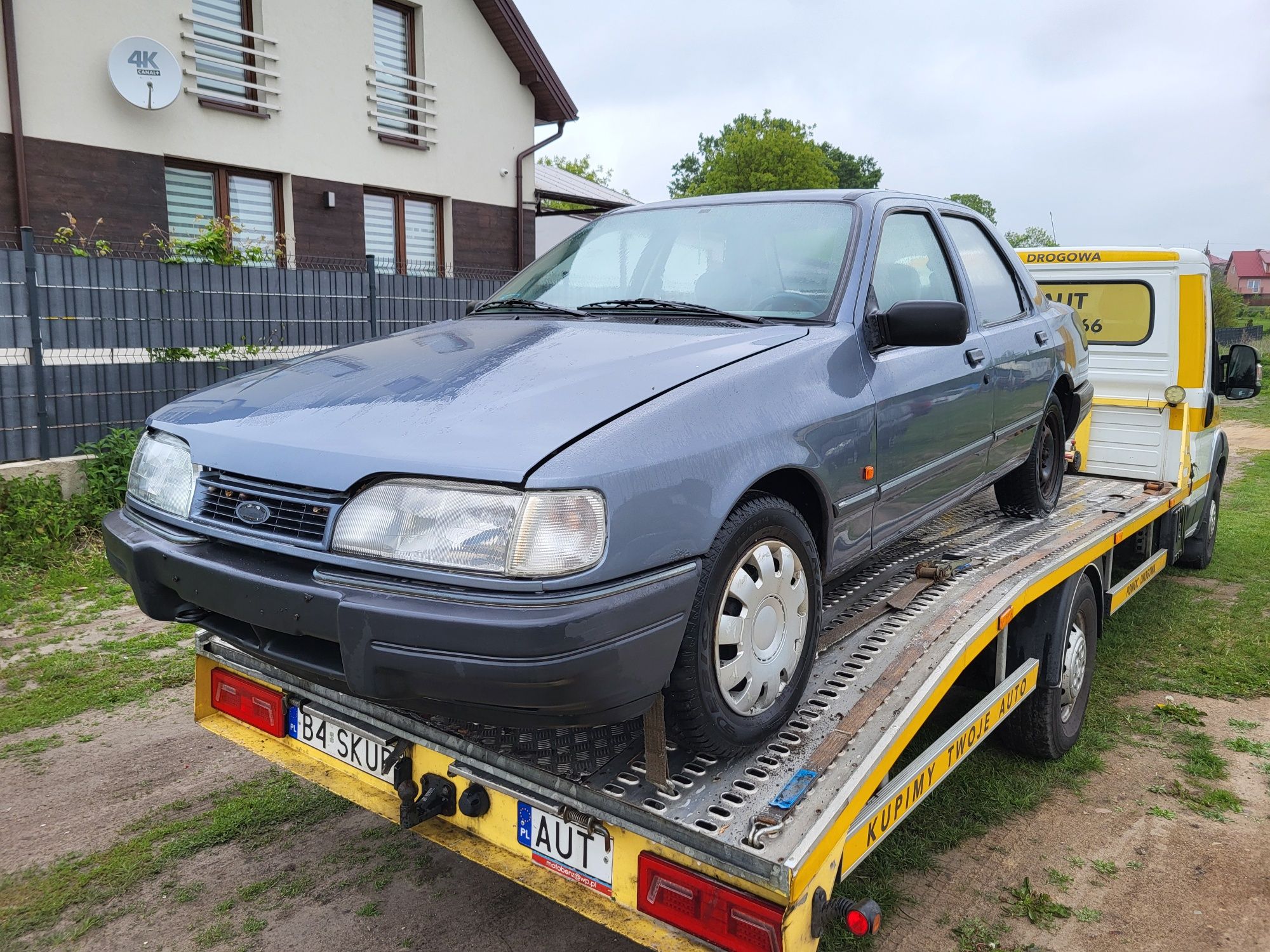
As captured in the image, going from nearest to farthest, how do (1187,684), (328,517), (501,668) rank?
(501,668) → (328,517) → (1187,684)

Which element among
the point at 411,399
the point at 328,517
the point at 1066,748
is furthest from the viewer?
the point at 1066,748

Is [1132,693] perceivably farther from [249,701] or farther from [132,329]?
[132,329]

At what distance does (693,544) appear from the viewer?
2.12 m

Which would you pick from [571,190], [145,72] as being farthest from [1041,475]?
[571,190]

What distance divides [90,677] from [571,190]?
1767cm

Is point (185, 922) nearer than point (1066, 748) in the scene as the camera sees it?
Yes

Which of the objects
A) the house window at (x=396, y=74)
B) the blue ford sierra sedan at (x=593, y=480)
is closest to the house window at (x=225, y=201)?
the house window at (x=396, y=74)

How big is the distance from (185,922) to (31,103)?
10.8m

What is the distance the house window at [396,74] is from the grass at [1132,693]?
40.5 ft

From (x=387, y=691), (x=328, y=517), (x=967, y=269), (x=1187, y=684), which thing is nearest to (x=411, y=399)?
(x=328, y=517)

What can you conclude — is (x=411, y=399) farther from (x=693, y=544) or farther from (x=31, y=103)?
(x=31, y=103)

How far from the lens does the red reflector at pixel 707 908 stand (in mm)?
1926

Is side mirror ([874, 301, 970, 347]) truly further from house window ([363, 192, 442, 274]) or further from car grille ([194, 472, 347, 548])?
house window ([363, 192, 442, 274])

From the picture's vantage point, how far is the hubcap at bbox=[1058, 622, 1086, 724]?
3877mm
